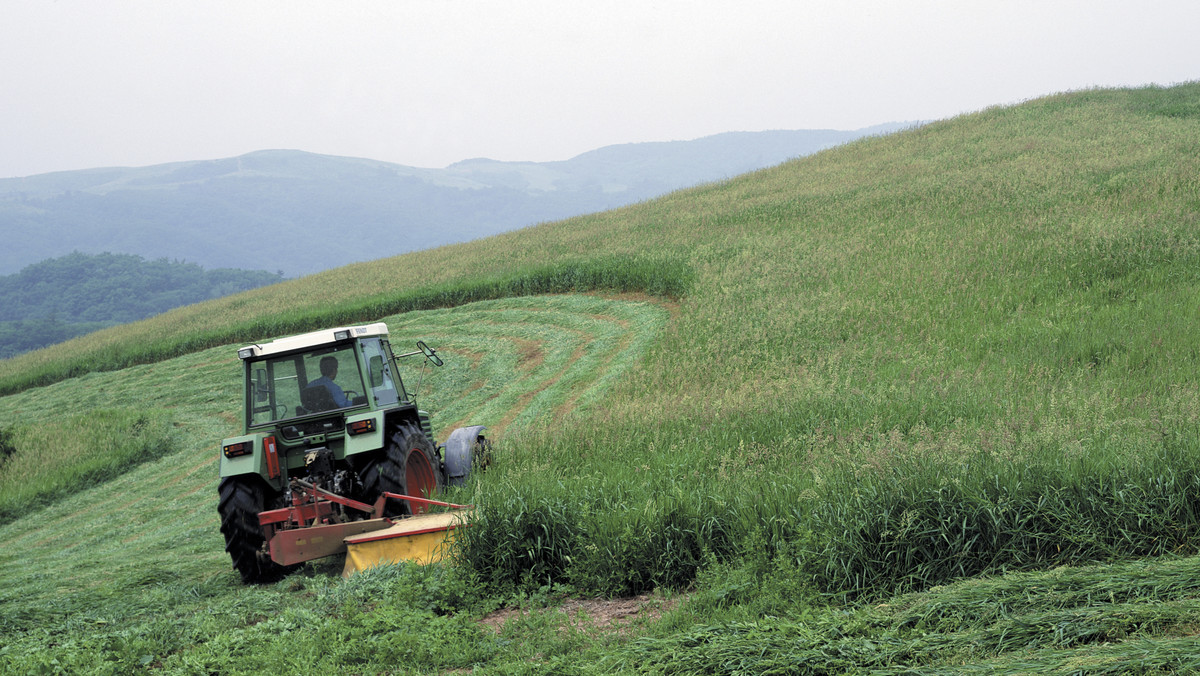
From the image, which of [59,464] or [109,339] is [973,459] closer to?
[59,464]

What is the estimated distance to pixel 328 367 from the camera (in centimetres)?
832

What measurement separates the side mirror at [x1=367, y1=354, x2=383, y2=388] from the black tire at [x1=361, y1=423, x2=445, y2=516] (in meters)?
0.74

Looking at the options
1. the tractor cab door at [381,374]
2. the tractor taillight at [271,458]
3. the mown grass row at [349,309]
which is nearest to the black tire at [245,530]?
the tractor taillight at [271,458]

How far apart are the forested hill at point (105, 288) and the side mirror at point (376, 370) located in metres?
120

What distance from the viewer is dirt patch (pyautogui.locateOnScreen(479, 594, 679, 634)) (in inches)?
192

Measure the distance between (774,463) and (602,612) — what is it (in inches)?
102

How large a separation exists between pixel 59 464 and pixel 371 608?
40.5 feet

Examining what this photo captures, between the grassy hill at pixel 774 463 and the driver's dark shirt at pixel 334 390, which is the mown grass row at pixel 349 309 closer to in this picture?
the grassy hill at pixel 774 463

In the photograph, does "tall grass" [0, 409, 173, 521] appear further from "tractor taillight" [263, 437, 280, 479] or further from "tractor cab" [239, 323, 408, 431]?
"tractor taillight" [263, 437, 280, 479]

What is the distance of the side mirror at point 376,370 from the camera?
336 inches

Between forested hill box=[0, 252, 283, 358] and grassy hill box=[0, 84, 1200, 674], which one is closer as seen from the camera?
grassy hill box=[0, 84, 1200, 674]

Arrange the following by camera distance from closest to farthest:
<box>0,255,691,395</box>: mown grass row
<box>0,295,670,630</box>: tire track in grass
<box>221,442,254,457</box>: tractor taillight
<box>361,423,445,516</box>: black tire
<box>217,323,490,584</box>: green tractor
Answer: <box>217,323,490,584</box>: green tractor < <box>221,442,254,457</box>: tractor taillight < <box>361,423,445,516</box>: black tire < <box>0,295,670,630</box>: tire track in grass < <box>0,255,691,395</box>: mown grass row

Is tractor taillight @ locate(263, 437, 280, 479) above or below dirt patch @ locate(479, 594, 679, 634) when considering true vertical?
above

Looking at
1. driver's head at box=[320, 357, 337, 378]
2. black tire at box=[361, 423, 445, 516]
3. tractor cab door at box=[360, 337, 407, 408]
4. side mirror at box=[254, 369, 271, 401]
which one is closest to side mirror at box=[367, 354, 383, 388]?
tractor cab door at box=[360, 337, 407, 408]
